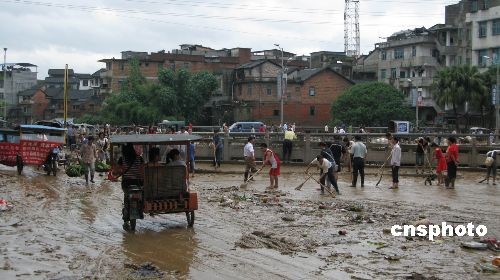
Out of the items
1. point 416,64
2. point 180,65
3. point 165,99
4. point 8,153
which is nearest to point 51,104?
point 180,65

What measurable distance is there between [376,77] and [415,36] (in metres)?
10.6

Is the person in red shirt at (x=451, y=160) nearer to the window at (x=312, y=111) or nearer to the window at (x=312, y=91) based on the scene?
the window at (x=312, y=91)

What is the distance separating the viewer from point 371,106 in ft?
222

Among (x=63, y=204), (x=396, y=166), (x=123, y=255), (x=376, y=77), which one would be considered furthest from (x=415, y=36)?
(x=123, y=255)

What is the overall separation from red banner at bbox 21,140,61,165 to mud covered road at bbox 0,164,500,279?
5.63 m

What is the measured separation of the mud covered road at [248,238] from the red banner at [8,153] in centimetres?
641

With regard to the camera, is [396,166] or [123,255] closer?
[123,255]

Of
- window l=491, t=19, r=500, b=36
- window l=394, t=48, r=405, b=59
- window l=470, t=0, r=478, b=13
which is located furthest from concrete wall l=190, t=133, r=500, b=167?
window l=394, t=48, r=405, b=59

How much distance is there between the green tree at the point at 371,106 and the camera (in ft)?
221

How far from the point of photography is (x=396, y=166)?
22906mm

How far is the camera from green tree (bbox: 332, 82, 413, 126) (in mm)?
67250

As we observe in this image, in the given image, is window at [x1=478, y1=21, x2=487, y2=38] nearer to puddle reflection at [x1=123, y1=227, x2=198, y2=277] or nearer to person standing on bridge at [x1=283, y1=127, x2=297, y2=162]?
person standing on bridge at [x1=283, y1=127, x2=297, y2=162]

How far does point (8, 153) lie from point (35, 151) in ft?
4.66

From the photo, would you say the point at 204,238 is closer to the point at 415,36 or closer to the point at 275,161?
the point at 275,161
